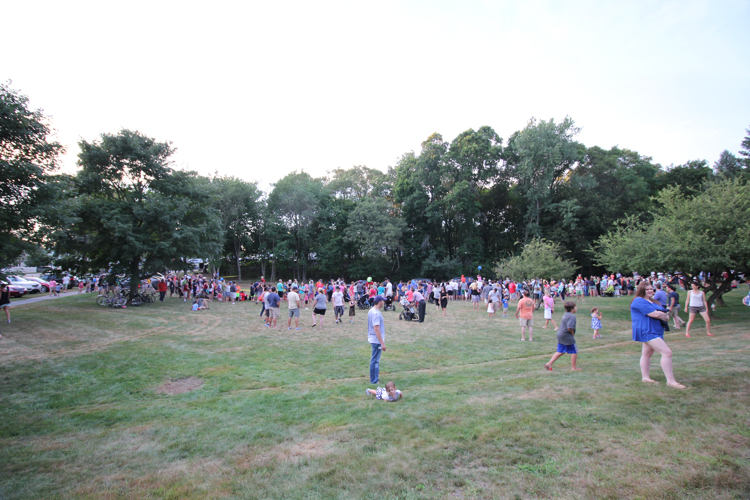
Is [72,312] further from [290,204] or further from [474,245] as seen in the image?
[474,245]

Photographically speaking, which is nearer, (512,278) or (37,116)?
(37,116)

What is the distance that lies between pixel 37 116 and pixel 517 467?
18.9 meters

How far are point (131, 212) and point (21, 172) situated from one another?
31.6 feet

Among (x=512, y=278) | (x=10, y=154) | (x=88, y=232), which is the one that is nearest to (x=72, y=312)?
(x=88, y=232)

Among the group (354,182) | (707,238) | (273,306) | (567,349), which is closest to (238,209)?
(354,182)

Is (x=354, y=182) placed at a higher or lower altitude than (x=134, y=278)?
higher

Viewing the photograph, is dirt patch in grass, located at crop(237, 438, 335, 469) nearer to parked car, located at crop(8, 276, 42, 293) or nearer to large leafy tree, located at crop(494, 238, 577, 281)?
large leafy tree, located at crop(494, 238, 577, 281)

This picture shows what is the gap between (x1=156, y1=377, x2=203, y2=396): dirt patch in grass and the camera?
746 centimetres

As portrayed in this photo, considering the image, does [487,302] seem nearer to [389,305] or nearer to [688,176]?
[389,305]

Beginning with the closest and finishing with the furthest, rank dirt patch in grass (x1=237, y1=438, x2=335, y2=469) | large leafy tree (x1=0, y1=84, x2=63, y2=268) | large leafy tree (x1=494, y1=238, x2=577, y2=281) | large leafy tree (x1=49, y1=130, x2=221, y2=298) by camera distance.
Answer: dirt patch in grass (x1=237, y1=438, x2=335, y2=469)
large leafy tree (x1=0, y1=84, x2=63, y2=268)
large leafy tree (x1=49, y1=130, x2=221, y2=298)
large leafy tree (x1=494, y1=238, x2=577, y2=281)

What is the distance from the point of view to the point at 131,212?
885 inches

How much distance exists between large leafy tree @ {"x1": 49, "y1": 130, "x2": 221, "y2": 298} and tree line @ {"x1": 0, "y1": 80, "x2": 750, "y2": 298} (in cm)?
8

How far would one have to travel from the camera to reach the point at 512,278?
84.0 ft

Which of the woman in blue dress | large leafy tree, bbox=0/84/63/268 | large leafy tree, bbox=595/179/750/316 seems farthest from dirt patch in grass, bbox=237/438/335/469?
large leafy tree, bbox=595/179/750/316
